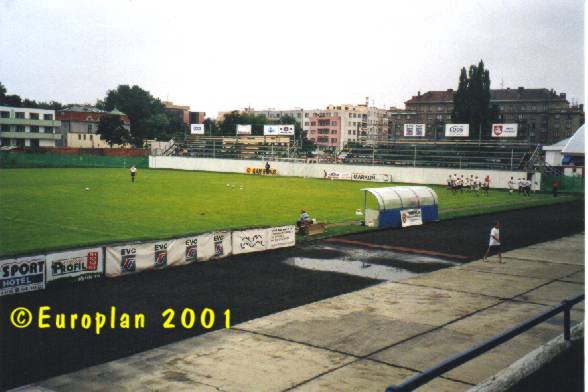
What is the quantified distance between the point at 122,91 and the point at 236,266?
177 metres

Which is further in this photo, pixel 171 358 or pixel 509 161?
pixel 509 161

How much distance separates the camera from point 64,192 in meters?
46.3

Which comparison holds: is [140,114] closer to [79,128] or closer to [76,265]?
[79,128]

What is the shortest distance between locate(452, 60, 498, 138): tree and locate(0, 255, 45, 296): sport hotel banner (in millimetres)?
98748

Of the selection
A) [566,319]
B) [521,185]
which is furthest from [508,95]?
[566,319]

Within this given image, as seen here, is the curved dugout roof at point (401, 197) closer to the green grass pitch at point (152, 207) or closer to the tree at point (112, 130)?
the green grass pitch at point (152, 207)

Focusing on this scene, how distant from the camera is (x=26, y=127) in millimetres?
108375

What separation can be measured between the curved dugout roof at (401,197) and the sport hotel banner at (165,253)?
11.6m

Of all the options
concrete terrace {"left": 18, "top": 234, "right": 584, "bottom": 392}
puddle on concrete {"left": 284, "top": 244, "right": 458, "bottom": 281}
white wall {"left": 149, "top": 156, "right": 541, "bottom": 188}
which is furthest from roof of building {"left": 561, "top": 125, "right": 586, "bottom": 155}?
white wall {"left": 149, "top": 156, "right": 541, "bottom": 188}

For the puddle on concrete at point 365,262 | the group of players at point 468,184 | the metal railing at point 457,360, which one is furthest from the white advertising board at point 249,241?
the group of players at point 468,184

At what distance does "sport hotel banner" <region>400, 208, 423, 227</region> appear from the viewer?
33.3m

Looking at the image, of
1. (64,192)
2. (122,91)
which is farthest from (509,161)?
(122,91)

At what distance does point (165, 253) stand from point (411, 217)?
1756 cm

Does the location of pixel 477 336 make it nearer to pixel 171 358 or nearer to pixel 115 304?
pixel 171 358
